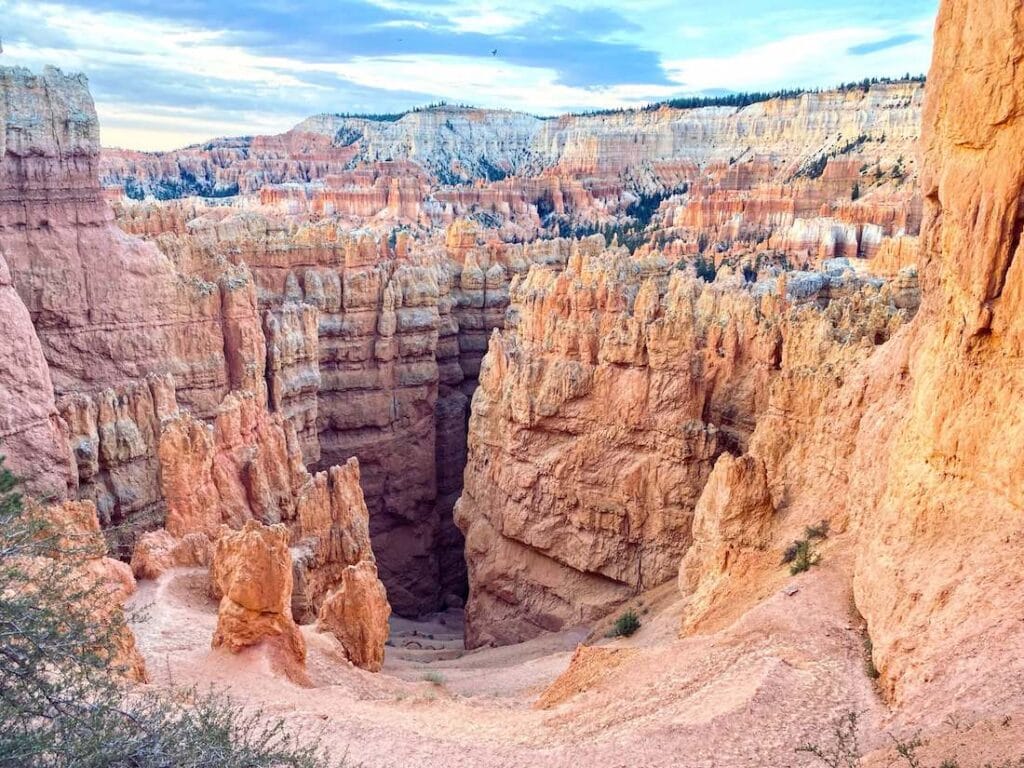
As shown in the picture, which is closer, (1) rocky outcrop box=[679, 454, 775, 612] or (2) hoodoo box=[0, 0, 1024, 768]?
(2) hoodoo box=[0, 0, 1024, 768]

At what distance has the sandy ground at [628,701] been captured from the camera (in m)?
7.95

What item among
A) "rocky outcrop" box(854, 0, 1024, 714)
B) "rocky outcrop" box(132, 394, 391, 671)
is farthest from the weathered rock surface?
"rocky outcrop" box(854, 0, 1024, 714)

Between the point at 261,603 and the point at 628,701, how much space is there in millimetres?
5375

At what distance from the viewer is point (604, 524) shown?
68.6 feet

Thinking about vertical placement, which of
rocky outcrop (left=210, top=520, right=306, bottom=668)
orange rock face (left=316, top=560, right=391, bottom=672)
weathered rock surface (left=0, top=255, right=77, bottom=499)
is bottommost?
orange rock face (left=316, top=560, right=391, bottom=672)

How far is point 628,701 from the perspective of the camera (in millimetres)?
10008

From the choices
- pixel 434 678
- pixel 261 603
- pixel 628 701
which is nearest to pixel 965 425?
pixel 628 701

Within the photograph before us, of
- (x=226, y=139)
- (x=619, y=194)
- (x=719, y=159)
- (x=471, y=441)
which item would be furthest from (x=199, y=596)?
(x=226, y=139)

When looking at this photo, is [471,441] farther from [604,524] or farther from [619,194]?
[619,194]

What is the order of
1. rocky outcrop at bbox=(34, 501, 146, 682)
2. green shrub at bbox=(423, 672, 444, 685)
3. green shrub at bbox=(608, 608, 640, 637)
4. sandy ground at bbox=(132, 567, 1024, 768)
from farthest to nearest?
1. green shrub at bbox=(608, 608, 640, 637)
2. green shrub at bbox=(423, 672, 444, 685)
3. rocky outcrop at bbox=(34, 501, 146, 682)
4. sandy ground at bbox=(132, 567, 1024, 768)

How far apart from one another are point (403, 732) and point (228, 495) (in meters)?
10.5

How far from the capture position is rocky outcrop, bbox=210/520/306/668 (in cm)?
1208

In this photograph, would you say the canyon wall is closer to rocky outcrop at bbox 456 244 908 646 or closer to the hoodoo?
the hoodoo

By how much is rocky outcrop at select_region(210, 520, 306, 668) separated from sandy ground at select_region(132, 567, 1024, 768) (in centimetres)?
34
